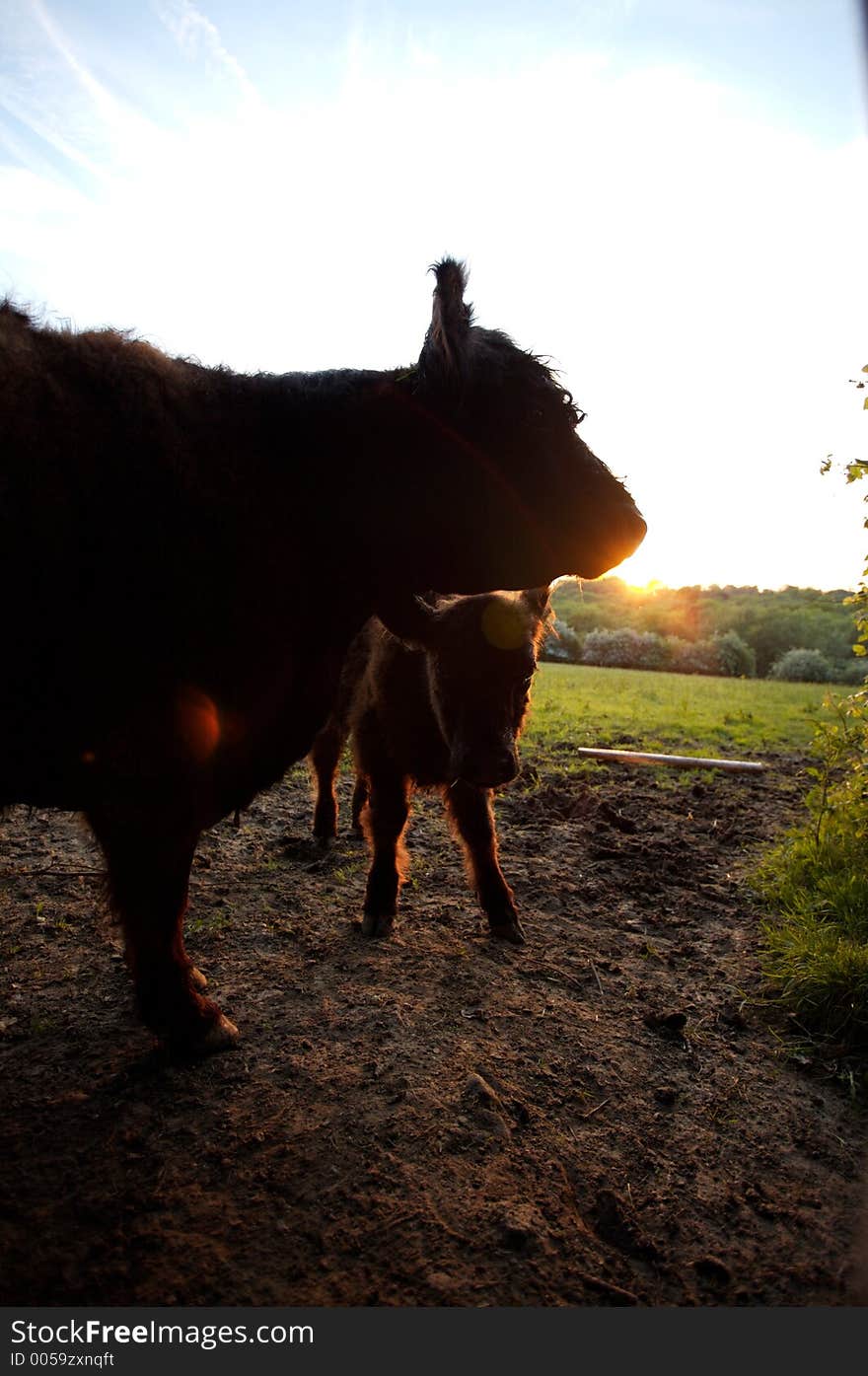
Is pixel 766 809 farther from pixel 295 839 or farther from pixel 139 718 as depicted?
pixel 139 718

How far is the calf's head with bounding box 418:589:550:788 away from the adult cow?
0.89 meters

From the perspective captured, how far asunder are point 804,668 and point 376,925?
47.5m

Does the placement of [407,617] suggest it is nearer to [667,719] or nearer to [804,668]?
[667,719]

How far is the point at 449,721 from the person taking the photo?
3.80m

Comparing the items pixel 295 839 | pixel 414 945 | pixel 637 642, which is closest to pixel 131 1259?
pixel 414 945

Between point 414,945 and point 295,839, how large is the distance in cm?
192

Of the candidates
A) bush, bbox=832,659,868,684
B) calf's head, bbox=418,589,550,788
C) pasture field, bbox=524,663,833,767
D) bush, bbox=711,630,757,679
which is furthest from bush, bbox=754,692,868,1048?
bush, bbox=711,630,757,679

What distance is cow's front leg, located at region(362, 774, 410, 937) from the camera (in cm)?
426

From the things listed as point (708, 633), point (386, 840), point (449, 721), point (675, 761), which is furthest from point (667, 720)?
point (708, 633)

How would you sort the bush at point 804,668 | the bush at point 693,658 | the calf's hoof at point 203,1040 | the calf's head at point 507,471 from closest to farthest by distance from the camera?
1. the calf's head at point 507,471
2. the calf's hoof at point 203,1040
3. the bush at point 804,668
4. the bush at point 693,658

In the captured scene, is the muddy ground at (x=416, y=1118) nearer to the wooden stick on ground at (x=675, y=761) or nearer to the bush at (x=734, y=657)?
the wooden stick on ground at (x=675, y=761)

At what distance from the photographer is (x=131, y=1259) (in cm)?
188

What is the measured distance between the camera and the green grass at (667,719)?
1179 cm

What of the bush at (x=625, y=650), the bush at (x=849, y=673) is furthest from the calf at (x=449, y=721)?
the bush at (x=849, y=673)
